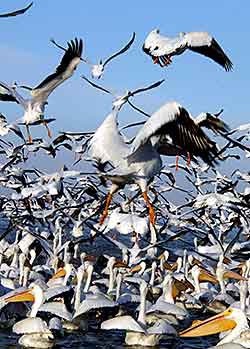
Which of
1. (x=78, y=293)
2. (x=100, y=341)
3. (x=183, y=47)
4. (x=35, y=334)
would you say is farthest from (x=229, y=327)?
(x=183, y=47)

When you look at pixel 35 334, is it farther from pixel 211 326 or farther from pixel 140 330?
pixel 211 326

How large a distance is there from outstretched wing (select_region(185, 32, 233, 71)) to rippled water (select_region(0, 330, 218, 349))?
396 centimetres

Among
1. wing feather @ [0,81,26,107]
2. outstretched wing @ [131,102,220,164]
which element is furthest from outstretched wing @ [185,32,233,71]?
wing feather @ [0,81,26,107]

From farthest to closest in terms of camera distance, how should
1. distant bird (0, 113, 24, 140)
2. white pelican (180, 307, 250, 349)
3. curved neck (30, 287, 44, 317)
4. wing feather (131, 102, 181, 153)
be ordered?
1. distant bird (0, 113, 24, 140)
2. curved neck (30, 287, 44, 317)
3. wing feather (131, 102, 181, 153)
4. white pelican (180, 307, 250, 349)

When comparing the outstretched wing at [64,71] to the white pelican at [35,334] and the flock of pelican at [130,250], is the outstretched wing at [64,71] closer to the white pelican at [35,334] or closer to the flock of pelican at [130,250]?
the flock of pelican at [130,250]

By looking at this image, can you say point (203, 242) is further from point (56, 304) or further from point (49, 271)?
point (56, 304)

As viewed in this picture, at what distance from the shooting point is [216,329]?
9.38 metres

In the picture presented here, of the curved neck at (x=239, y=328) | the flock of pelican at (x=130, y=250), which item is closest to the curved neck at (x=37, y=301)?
the flock of pelican at (x=130, y=250)

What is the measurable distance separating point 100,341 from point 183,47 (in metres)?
4.39

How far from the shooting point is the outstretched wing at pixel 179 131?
35.1ft

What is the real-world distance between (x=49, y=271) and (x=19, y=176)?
3.22 meters

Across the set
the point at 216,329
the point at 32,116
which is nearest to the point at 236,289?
the point at 32,116

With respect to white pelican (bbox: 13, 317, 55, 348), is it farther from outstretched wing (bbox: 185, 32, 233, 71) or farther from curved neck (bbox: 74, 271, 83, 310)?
outstretched wing (bbox: 185, 32, 233, 71)

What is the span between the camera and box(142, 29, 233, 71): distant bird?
13.2 m
